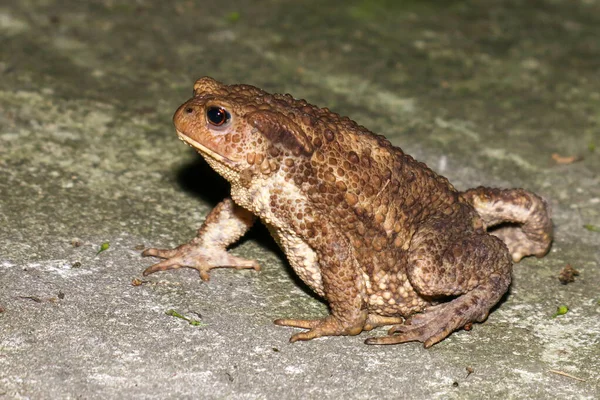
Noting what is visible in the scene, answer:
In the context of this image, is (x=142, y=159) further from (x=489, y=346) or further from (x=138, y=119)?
(x=489, y=346)

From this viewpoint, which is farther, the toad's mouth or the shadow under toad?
the shadow under toad

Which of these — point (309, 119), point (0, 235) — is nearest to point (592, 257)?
point (309, 119)

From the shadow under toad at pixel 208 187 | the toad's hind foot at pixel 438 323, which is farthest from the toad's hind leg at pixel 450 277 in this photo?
the shadow under toad at pixel 208 187

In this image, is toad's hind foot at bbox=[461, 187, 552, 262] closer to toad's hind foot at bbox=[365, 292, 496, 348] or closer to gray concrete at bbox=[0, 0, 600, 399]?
gray concrete at bbox=[0, 0, 600, 399]

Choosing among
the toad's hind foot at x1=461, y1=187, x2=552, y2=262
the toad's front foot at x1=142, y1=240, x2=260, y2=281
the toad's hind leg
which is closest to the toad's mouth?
the toad's front foot at x1=142, y1=240, x2=260, y2=281

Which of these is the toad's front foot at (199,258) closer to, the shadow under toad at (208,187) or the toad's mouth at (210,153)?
the shadow under toad at (208,187)

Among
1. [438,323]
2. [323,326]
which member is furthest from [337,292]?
[438,323]
